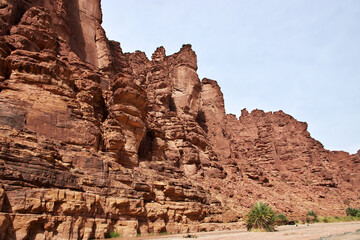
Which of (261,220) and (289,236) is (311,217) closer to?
(261,220)

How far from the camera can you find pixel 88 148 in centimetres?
1736

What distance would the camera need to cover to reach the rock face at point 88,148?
12664 millimetres

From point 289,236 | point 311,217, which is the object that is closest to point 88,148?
point 289,236

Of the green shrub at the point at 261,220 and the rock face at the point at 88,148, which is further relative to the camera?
the green shrub at the point at 261,220

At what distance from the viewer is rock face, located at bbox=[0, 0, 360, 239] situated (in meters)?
12.7

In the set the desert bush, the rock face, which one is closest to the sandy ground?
the rock face

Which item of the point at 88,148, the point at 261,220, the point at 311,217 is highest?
the point at 88,148

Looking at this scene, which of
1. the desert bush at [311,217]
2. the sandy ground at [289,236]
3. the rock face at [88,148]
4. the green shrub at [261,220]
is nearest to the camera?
the rock face at [88,148]

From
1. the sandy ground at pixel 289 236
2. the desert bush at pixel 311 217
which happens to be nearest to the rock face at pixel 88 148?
the desert bush at pixel 311 217

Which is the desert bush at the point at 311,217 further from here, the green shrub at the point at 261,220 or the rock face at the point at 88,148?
the green shrub at the point at 261,220

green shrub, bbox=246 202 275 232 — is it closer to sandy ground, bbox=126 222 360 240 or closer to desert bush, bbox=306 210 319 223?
sandy ground, bbox=126 222 360 240

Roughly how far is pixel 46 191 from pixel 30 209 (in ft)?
3.41

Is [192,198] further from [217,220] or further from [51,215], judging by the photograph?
[51,215]

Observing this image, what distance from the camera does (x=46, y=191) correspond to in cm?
1249
